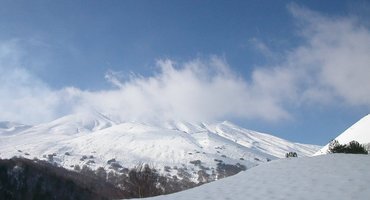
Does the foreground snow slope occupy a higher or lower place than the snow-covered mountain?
lower

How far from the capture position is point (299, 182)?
61.8 ft

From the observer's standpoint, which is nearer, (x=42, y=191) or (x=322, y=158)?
(x=322, y=158)

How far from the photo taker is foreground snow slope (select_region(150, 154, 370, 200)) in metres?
17.0

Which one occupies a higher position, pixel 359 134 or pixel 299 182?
pixel 359 134

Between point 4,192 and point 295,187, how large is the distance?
446ft

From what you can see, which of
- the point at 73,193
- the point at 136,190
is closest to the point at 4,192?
the point at 73,193

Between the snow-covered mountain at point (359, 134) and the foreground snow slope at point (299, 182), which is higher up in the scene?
the snow-covered mountain at point (359, 134)

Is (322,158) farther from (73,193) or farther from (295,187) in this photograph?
(73,193)

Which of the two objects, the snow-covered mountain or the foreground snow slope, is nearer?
the foreground snow slope

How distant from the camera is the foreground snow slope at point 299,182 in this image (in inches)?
670

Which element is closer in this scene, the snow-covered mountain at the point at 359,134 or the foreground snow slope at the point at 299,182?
the foreground snow slope at the point at 299,182

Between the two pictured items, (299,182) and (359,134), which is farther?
(359,134)

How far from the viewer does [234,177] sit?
22172mm

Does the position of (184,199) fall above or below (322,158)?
below
